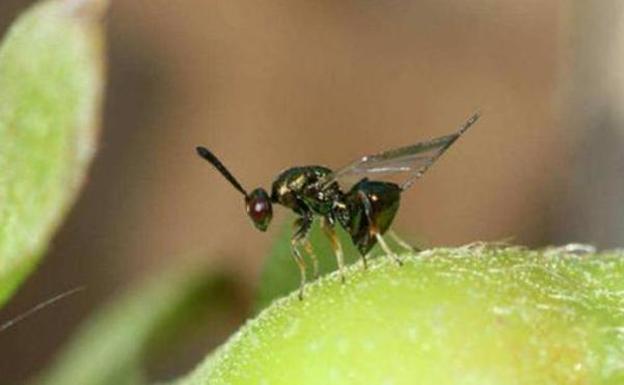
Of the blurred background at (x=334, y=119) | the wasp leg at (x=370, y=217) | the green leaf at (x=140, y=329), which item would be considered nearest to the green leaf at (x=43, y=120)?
the wasp leg at (x=370, y=217)

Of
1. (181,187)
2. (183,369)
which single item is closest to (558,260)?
(183,369)

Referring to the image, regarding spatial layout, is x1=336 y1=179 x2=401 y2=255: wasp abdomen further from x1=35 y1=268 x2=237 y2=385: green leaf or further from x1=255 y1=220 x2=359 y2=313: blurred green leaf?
x1=35 y1=268 x2=237 y2=385: green leaf

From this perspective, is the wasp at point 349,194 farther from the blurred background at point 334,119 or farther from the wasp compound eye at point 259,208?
the blurred background at point 334,119

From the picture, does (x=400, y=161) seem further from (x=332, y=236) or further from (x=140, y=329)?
(x=140, y=329)

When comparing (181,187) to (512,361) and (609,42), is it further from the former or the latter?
(512,361)

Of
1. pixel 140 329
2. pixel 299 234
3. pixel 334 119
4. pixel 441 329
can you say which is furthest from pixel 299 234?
pixel 334 119

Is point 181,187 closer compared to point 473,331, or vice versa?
point 473,331

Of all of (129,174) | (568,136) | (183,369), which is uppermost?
(129,174)
